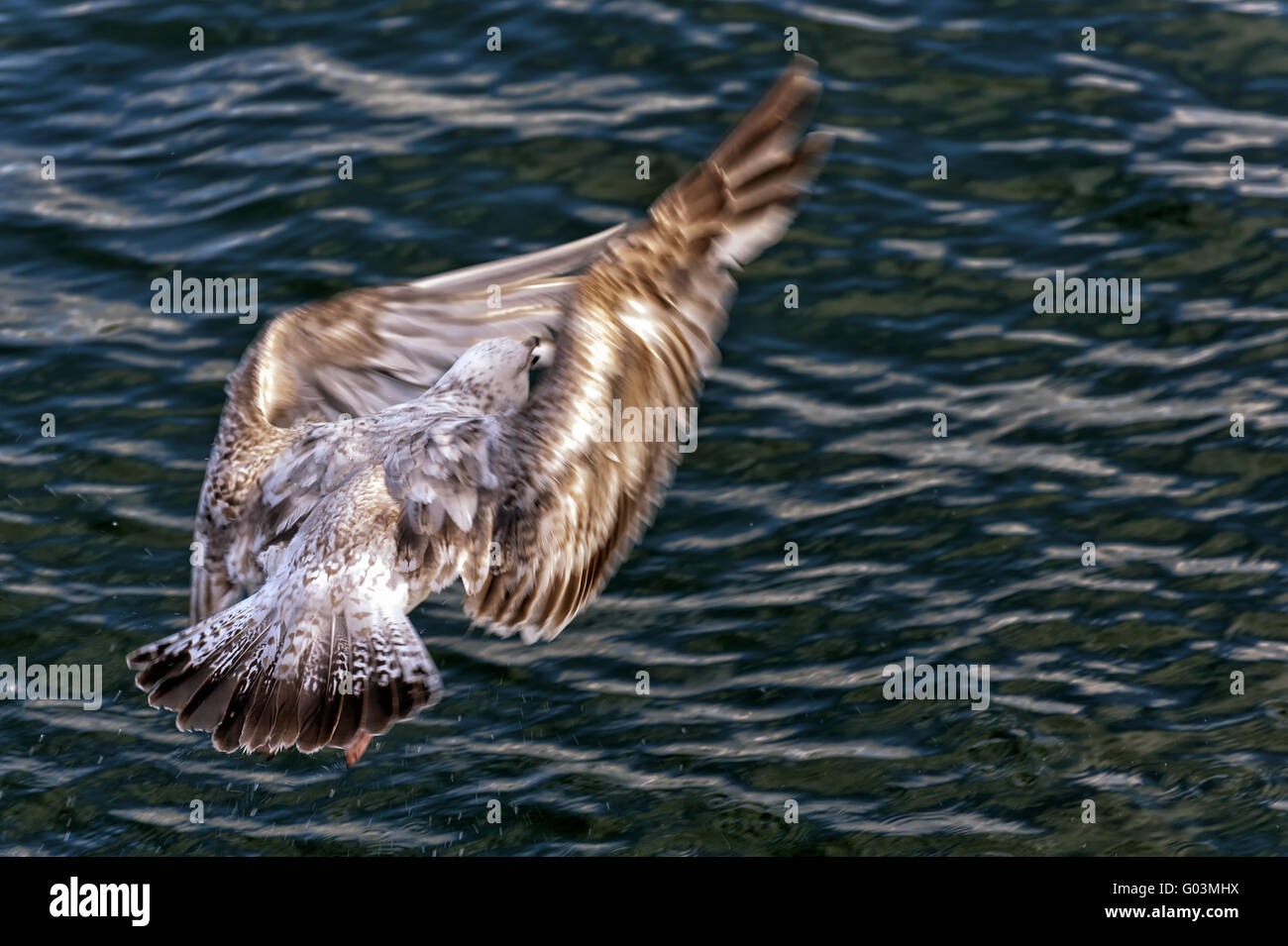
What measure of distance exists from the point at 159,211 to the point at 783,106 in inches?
200

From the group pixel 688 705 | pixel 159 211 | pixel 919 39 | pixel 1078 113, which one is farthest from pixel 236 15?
pixel 688 705

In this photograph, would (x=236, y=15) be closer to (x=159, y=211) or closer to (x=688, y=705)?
(x=159, y=211)

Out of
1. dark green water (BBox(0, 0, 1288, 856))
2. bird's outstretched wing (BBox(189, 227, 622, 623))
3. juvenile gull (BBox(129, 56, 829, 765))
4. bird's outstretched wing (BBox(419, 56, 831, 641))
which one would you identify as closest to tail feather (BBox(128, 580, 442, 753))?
juvenile gull (BBox(129, 56, 829, 765))

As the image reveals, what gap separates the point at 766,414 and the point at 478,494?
2.95 meters

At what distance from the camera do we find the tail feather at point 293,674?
18.6ft

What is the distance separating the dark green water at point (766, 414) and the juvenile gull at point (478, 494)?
4.54ft

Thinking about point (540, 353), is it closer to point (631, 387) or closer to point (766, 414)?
point (631, 387)

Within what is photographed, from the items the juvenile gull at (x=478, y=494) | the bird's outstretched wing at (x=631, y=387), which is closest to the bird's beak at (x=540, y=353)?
the juvenile gull at (x=478, y=494)

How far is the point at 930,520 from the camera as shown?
8.16m

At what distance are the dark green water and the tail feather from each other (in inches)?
53.9

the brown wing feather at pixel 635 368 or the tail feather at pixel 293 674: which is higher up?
the brown wing feather at pixel 635 368

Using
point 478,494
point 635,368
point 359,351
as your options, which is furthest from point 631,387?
point 359,351

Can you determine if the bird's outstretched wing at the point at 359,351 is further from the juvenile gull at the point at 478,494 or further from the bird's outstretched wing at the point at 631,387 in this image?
the bird's outstretched wing at the point at 631,387

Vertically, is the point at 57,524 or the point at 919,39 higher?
the point at 919,39
